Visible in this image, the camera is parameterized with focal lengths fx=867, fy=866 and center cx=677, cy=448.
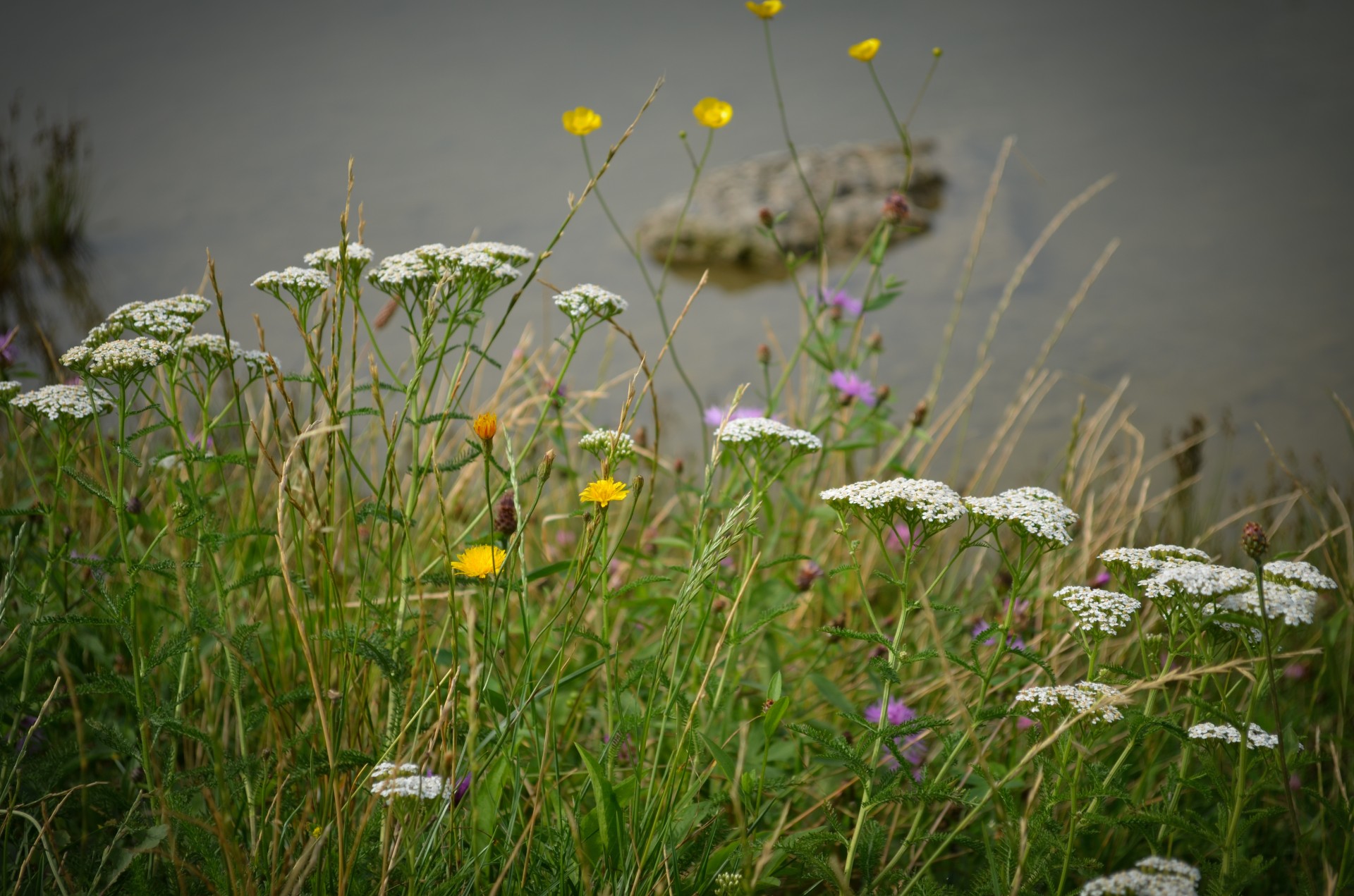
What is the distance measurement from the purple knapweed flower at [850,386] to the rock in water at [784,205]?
9.75 feet

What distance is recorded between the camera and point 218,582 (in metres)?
1.07

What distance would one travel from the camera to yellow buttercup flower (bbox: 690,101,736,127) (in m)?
1.96

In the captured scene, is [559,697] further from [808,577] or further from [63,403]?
[63,403]

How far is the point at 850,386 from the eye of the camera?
193cm

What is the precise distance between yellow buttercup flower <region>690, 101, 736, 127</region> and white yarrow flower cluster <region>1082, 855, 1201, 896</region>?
1.62 m

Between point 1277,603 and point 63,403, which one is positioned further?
point 63,403

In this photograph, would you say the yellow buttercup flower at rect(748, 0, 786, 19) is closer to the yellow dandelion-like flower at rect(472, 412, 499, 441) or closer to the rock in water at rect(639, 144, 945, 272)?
the yellow dandelion-like flower at rect(472, 412, 499, 441)

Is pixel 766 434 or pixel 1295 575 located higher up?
pixel 766 434

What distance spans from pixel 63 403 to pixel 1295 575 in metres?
1.52

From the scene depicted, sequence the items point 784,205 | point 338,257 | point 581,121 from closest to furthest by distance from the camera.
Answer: point 338,257
point 581,121
point 784,205

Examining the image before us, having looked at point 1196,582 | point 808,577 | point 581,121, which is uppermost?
point 581,121

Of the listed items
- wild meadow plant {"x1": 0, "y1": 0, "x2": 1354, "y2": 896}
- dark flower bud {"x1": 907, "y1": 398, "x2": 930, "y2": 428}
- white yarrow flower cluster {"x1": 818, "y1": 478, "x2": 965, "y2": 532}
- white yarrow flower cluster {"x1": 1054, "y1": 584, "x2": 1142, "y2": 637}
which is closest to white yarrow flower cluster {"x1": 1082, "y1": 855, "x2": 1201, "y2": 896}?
wild meadow plant {"x1": 0, "y1": 0, "x2": 1354, "y2": 896}

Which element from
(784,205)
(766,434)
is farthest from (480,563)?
(784,205)

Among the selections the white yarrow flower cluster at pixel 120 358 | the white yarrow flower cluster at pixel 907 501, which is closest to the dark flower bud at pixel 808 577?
the white yarrow flower cluster at pixel 907 501
